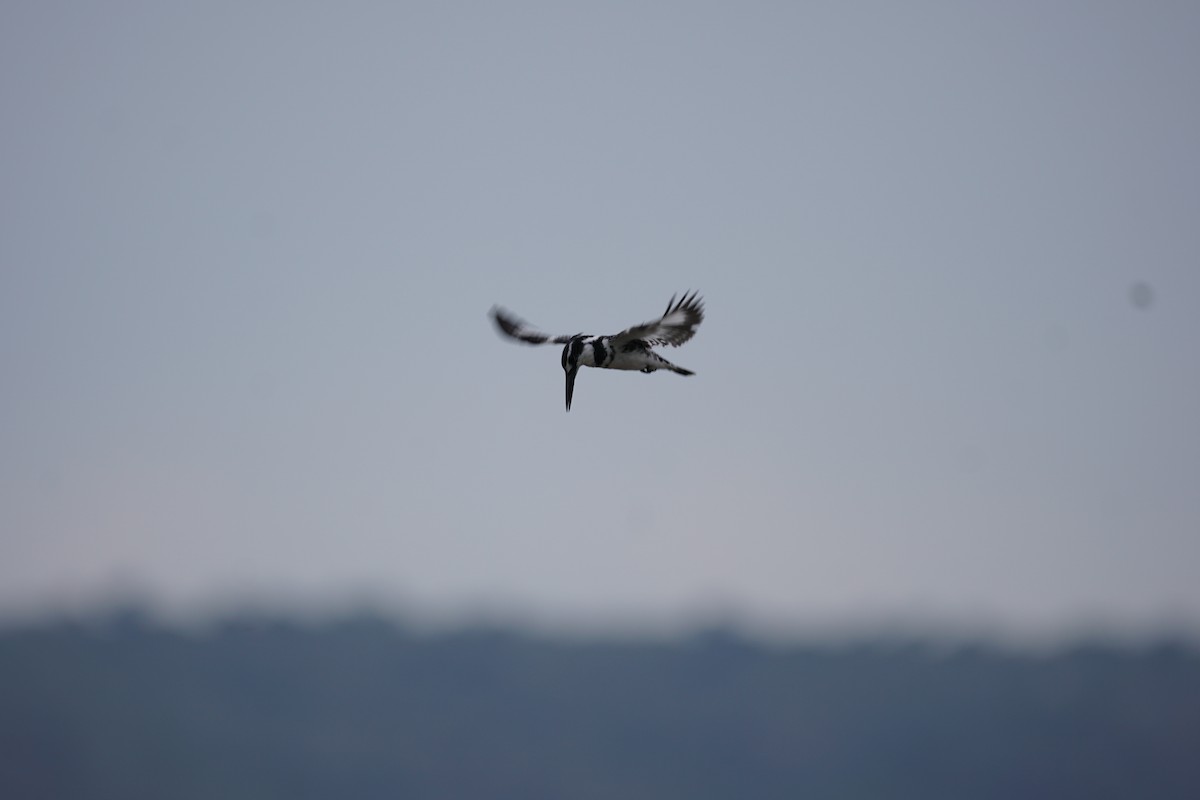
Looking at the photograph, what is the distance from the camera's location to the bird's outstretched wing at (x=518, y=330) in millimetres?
42375

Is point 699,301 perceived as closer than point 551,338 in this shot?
Yes

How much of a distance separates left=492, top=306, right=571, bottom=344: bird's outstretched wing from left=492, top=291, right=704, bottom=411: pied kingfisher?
0.98 meters

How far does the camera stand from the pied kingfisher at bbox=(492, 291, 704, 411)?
3716cm

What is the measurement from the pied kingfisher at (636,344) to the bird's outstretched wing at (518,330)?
0.98 m

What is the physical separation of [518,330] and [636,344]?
5428 millimetres

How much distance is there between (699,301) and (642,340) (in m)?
2.05

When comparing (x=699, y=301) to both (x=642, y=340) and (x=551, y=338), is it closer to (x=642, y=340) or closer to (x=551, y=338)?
(x=642, y=340)

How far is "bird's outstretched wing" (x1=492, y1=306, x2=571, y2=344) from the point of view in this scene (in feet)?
139

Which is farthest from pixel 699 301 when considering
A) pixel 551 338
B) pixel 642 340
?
pixel 551 338

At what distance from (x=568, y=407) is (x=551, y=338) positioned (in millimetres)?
3676

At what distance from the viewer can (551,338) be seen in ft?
138

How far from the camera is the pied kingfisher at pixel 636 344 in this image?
37.2 meters

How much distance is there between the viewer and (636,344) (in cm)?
3897

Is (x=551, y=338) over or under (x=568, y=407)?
over
